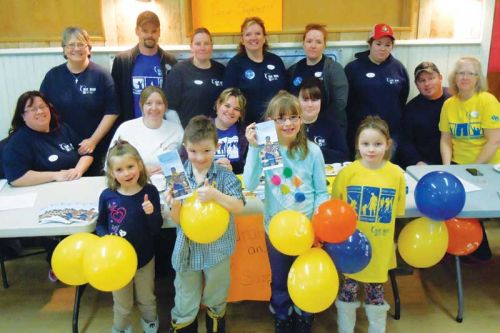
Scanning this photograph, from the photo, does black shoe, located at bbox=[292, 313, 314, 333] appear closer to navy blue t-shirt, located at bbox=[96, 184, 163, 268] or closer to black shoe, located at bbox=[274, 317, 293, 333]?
black shoe, located at bbox=[274, 317, 293, 333]

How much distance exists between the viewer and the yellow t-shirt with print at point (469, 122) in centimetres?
291

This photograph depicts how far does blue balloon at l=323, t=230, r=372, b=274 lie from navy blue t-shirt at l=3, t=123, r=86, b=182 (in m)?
1.81

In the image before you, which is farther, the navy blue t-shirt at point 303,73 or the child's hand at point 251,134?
the navy blue t-shirt at point 303,73

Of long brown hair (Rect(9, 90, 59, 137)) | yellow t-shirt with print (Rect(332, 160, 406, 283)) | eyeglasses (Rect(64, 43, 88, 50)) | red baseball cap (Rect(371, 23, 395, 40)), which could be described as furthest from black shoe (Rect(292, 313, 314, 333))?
eyeglasses (Rect(64, 43, 88, 50))

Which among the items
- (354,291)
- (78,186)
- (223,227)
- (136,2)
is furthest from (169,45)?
(354,291)

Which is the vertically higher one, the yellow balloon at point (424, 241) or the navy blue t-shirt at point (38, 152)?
the navy blue t-shirt at point (38, 152)

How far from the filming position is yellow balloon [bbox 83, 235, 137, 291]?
75.6 inches

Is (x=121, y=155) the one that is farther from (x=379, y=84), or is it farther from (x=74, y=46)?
(x=379, y=84)

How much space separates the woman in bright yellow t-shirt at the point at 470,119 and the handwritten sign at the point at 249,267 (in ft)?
5.03

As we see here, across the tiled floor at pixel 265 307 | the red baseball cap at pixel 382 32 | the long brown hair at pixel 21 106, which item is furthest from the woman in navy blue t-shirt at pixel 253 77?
the tiled floor at pixel 265 307

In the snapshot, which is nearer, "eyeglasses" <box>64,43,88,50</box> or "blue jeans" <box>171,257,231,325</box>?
"blue jeans" <box>171,257,231,325</box>

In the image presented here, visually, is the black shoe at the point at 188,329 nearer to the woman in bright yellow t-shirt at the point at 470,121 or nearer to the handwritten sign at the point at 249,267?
the handwritten sign at the point at 249,267

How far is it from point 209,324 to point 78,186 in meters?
1.13

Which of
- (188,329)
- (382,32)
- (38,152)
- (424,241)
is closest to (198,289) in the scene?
(188,329)
